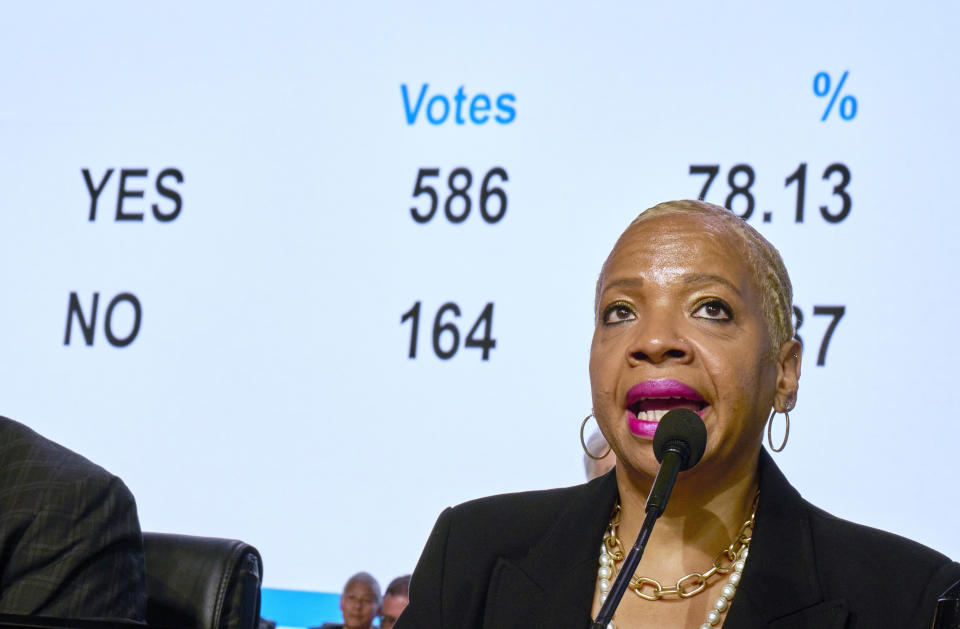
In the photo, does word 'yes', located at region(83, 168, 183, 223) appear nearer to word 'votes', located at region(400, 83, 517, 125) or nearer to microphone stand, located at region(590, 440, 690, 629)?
word 'votes', located at region(400, 83, 517, 125)

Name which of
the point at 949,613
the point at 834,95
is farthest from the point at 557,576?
the point at 834,95

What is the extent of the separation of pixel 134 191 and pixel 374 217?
3.04ft

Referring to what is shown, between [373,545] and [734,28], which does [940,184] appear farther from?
[373,545]

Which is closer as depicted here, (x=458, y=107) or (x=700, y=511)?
(x=700, y=511)

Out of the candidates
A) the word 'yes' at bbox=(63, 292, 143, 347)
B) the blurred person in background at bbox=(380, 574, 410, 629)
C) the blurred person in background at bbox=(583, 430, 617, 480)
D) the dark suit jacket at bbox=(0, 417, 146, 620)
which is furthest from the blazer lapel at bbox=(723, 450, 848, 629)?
the word 'yes' at bbox=(63, 292, 143, 347)

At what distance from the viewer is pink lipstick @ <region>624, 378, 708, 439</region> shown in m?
1.52

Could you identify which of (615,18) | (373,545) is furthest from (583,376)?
(615,18)

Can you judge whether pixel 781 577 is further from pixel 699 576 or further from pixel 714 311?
pixel 714 311

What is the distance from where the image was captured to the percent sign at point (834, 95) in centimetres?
362

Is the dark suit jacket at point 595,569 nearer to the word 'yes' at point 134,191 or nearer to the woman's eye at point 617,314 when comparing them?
the woman's eye at point 617,314

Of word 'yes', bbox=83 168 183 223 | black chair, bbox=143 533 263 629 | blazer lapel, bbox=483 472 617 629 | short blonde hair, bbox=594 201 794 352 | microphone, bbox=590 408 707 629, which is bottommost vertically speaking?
black chair, bbox=143 533 263 629

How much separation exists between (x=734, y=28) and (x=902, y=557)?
2.49 meters

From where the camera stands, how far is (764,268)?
1.65 m

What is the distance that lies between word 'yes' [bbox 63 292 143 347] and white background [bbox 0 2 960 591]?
0.03 meters
